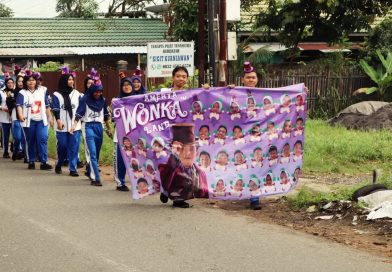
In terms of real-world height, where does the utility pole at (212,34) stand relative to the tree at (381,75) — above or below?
above

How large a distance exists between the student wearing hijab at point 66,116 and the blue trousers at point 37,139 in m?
0.77

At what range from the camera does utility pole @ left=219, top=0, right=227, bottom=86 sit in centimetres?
1326

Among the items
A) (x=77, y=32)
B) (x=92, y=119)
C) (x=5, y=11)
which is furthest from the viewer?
(x=5, y=11)

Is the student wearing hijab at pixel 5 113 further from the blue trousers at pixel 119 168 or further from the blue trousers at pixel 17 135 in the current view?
the blue trousers at pixel 119 168

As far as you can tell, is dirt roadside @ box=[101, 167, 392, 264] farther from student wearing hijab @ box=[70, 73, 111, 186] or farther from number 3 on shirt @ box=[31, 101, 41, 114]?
number 3 on shirt @ box=[31, 101, 41, 114]

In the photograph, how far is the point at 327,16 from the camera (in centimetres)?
1205

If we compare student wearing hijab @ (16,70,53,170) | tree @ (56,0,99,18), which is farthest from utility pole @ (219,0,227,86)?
tree @ (56,0,99,18)

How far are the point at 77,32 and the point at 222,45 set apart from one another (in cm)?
2186

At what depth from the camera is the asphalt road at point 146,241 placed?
646cm

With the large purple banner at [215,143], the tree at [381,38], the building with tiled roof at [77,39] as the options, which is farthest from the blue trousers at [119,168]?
the building with tiled roof at [77,39]

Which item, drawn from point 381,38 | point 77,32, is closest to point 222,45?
point 381,38

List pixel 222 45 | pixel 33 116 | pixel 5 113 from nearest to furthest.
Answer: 1. pixel 222 45
2. pixel 33 116
3. pixel 5 113

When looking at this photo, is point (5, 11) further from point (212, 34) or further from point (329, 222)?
point (329, 222)

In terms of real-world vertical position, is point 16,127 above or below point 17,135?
above
